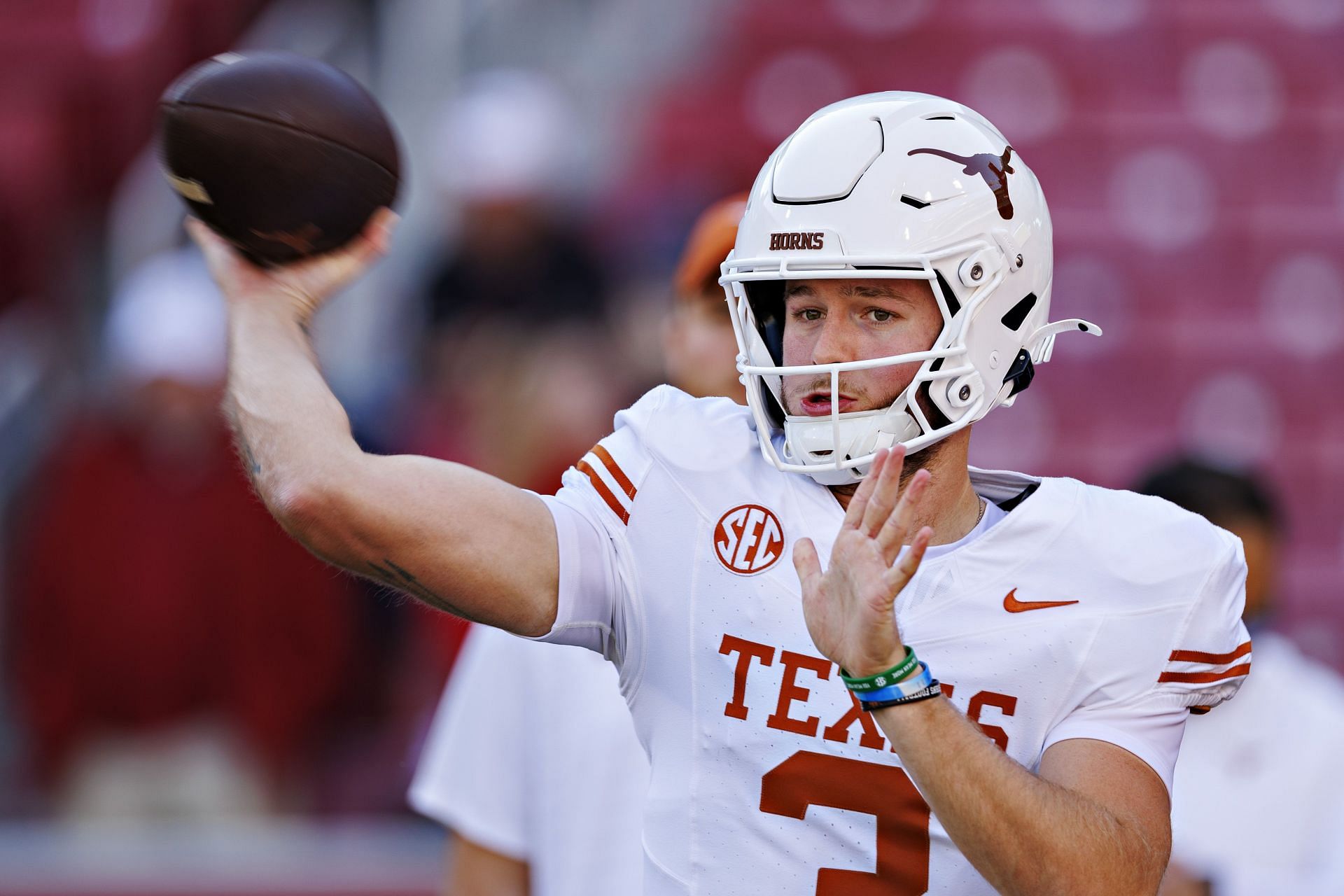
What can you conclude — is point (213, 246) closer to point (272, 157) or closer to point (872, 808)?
point (272, 157)

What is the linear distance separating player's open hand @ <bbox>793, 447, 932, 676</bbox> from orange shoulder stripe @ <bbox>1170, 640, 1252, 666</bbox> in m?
0.42

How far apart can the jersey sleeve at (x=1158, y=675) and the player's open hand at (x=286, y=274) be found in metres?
0.99

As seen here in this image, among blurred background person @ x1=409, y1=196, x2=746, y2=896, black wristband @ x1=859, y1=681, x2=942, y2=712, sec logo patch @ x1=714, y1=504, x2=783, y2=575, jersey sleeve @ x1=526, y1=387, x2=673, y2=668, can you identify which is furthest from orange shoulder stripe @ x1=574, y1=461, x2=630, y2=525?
blurred background person @ x1=409, y1=196, x2=746, y2=896

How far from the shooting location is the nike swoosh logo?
80.4 inches

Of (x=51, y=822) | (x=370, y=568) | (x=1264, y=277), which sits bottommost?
(x=51, y=822)

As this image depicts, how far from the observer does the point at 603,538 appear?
6.73ft

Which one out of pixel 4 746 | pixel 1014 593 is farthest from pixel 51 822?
pixel 1014 593

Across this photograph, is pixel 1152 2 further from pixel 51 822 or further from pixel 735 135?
pixel 51 822

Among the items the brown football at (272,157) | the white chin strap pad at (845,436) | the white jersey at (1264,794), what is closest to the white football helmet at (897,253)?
the white chin strap pad at (845,436)

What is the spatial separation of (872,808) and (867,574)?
1.12ft

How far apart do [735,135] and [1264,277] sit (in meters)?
2.14

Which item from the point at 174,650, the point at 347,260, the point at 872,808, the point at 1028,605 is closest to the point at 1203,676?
the point at 1028,605

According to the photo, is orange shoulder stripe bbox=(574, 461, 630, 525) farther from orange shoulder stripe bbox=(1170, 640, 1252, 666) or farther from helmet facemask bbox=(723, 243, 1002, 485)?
orange shoulder stripe bbox=(1170, 640, 1252, 666)

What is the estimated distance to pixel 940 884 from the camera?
6.43 ft
